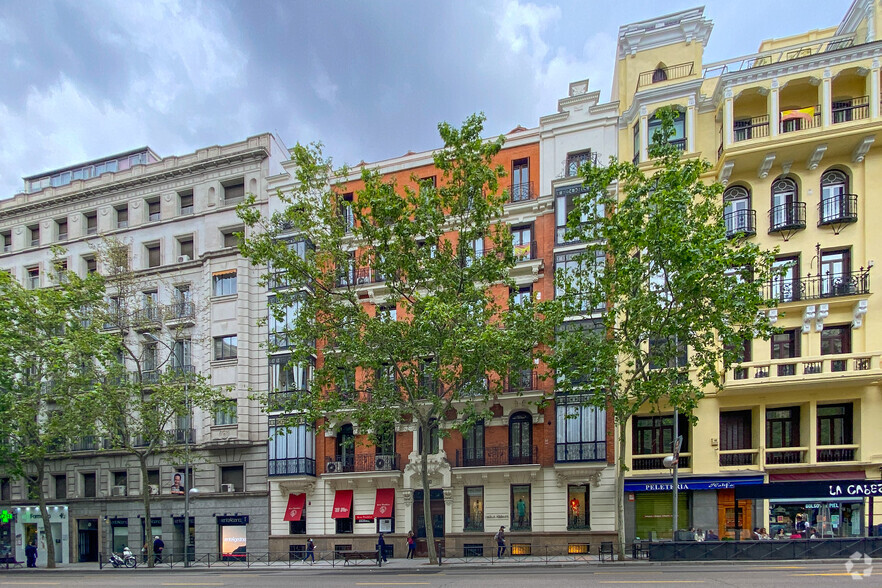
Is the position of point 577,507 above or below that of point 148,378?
below

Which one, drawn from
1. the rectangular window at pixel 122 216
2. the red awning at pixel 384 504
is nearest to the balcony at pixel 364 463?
the red awning at pixel 384 504

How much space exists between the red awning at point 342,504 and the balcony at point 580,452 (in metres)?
11.1

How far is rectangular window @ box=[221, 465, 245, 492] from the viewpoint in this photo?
3247cm

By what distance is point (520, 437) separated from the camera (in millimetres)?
28531

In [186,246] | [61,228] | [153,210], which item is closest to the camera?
[186,246]

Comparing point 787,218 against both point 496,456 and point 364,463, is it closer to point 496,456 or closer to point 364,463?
point 496,456

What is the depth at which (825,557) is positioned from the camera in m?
19.2

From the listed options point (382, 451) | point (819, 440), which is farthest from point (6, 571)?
point (819, 440)

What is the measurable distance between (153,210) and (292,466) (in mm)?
19770

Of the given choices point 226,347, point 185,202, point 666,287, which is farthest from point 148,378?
point 666,287

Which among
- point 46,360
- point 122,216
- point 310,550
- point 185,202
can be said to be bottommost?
point 310,550

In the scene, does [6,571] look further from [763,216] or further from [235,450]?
[763,216]

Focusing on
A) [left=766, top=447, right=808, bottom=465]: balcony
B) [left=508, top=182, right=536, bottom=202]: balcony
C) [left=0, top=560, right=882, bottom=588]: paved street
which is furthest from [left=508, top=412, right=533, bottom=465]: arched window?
[left=508, top=182, right=536, bottom=202]: balcony

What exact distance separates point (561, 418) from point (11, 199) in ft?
136
